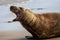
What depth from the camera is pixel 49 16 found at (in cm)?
184

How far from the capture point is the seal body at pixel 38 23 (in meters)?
1.70

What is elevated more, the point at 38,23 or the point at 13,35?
the point at 38,23

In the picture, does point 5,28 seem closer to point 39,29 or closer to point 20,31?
point 20,31

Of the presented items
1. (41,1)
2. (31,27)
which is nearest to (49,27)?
(31,27)

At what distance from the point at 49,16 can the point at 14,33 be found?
0.36 m

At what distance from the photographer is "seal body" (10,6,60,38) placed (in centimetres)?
170

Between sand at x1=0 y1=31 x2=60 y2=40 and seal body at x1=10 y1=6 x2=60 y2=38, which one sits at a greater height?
seal body at x1=10 y1=6 x2=60 y2=38

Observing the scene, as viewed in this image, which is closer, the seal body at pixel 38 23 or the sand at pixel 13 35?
the seal body at pixel 38 23

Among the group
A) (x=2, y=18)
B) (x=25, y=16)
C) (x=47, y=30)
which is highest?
(x=25, y=16)

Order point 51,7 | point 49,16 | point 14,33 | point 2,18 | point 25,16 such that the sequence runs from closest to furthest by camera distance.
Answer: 1. point 25,16
2. point 49,16
3. point 14,33
4. point 2,18
5. point 51,7

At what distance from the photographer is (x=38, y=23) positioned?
1.73 metres

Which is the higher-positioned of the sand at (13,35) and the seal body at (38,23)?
the seal body at (38,23)

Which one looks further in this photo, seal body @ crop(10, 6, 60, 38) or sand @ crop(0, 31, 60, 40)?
sand @ crop(0, 31, 60, 40)

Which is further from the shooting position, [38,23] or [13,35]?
[13,35]
